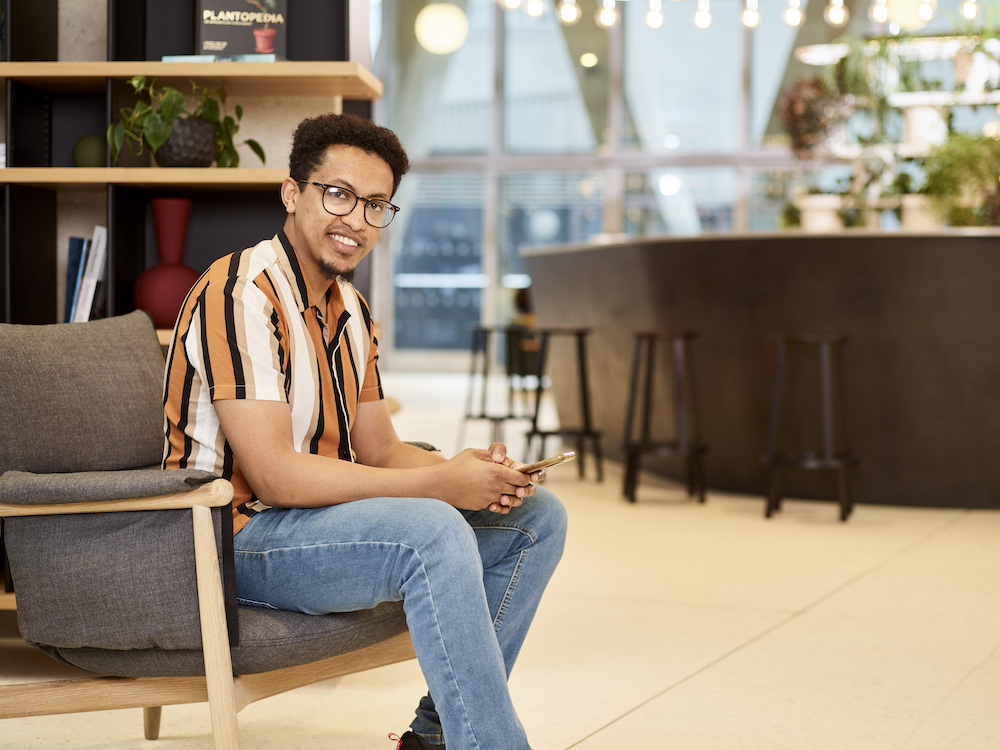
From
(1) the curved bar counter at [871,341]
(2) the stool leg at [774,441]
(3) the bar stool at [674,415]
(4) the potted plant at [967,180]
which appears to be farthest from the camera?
(4) the potted plant at [967,180]

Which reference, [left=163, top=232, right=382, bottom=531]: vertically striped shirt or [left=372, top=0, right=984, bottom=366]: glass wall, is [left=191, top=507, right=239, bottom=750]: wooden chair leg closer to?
[left=163, top=232, right=382, bottom=531]: vertically striped shirt

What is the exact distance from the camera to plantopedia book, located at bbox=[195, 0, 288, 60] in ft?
10.8

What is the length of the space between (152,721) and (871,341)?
391 centimetres

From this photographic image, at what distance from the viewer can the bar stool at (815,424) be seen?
520 centimetres

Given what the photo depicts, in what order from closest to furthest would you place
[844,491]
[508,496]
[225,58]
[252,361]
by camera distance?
1. [252,361]
2. [508,496]
3. [225,58]
4. [844,491]

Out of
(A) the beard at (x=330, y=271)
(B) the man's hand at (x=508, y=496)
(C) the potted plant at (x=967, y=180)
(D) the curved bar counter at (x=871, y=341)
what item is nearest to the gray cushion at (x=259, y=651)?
(B) the man's hand at (x=508, y=496)

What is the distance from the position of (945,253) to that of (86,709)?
4369 mm

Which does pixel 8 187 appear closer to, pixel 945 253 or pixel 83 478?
pixel 83 478

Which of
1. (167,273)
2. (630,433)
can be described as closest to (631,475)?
(630,433)

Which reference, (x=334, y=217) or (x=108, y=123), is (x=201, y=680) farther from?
(x=108, y=123)

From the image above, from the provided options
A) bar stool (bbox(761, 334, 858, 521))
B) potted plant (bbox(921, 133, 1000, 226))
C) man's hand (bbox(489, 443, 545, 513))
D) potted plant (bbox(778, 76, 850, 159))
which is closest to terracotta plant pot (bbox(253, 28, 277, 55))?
man's hand (bbox(489, 443, 545, 513))

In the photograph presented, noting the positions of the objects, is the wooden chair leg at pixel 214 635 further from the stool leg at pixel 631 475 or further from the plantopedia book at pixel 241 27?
the stool leg at pixel 631 475

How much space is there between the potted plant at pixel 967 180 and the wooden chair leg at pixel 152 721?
492 centimetres

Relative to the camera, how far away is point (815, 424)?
5.56 m
